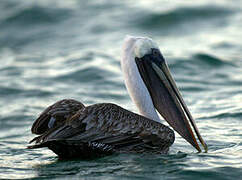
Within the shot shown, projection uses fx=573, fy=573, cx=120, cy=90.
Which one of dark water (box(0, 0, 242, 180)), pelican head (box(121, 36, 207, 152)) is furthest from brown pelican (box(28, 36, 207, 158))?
dark water (box(0, 0, 242, 180))

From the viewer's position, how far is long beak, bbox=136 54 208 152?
7195 mm

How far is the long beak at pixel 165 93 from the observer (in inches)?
283

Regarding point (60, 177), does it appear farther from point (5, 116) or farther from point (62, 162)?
point (5, 116)

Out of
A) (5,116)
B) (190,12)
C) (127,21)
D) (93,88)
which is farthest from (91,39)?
(5,116)

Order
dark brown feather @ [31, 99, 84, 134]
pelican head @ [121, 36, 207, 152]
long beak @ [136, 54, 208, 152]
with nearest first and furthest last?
dark brown feather @ [31, 99, 84, 134], long beak @ [136, 54, 208, 152], pelican head @ [121, 36, 207, 152]

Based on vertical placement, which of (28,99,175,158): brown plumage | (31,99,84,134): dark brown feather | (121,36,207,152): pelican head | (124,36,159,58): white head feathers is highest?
(124,36,159,58): white head feathers

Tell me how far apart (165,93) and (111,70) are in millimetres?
5705

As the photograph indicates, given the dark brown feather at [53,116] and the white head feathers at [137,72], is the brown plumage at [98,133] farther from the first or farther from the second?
the white head feathers at [137,72]

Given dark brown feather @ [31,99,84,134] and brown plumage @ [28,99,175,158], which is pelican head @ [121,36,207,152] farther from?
dark brown feather @ [31,99,84,134]

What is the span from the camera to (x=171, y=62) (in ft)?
44.1

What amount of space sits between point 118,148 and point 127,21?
11025 mm

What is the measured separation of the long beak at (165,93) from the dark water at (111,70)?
378mm

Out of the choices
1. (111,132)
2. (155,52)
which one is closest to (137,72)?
(155,52)

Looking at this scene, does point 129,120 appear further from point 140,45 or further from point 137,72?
point 140,45
